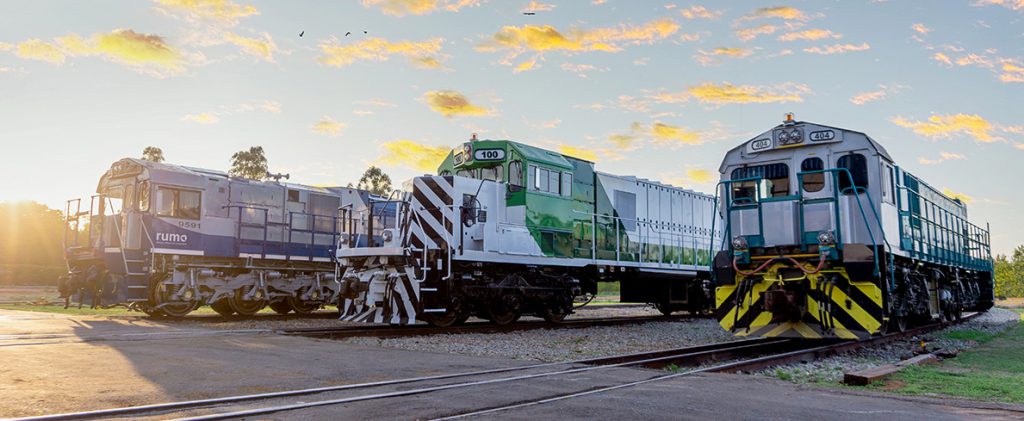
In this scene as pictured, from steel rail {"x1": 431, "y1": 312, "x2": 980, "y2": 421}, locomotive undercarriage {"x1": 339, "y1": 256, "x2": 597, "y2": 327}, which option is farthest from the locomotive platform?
locomotive undercarriage {"x1": 339, "y1": 256, "x2": 597, "y2": 327}

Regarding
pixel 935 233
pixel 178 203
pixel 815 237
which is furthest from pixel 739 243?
pixel 178 203

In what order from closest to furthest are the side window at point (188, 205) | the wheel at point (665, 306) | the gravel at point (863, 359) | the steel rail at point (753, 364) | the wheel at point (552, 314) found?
the steel rail at point (753, 364)
the gravel at point (863, 359)
the wheel at point (552, 314)
the side window at point (188, 205)
the wheel at point (665, 306)

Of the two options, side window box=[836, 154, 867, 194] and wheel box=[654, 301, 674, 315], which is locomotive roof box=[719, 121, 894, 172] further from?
wheel box=[654, 301, 674, 315]

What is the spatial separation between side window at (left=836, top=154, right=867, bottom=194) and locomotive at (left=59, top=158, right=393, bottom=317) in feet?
29.0

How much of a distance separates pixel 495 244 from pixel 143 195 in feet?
27.4

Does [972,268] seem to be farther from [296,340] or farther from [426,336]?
[296,340]

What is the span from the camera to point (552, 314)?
48.0 feet

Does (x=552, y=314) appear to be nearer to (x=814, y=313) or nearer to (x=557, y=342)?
(x=557, y=342)

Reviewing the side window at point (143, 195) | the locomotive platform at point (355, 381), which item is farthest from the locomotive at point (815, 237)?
the side window at point (143, 195)

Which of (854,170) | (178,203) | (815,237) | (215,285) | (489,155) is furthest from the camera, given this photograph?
(215,285)

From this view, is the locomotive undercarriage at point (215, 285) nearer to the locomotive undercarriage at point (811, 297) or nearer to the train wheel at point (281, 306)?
the train wheel at point (281, 306)

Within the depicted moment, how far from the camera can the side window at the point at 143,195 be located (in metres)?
15.4

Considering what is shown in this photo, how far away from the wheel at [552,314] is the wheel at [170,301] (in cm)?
804

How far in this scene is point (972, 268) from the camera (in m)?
18.0
